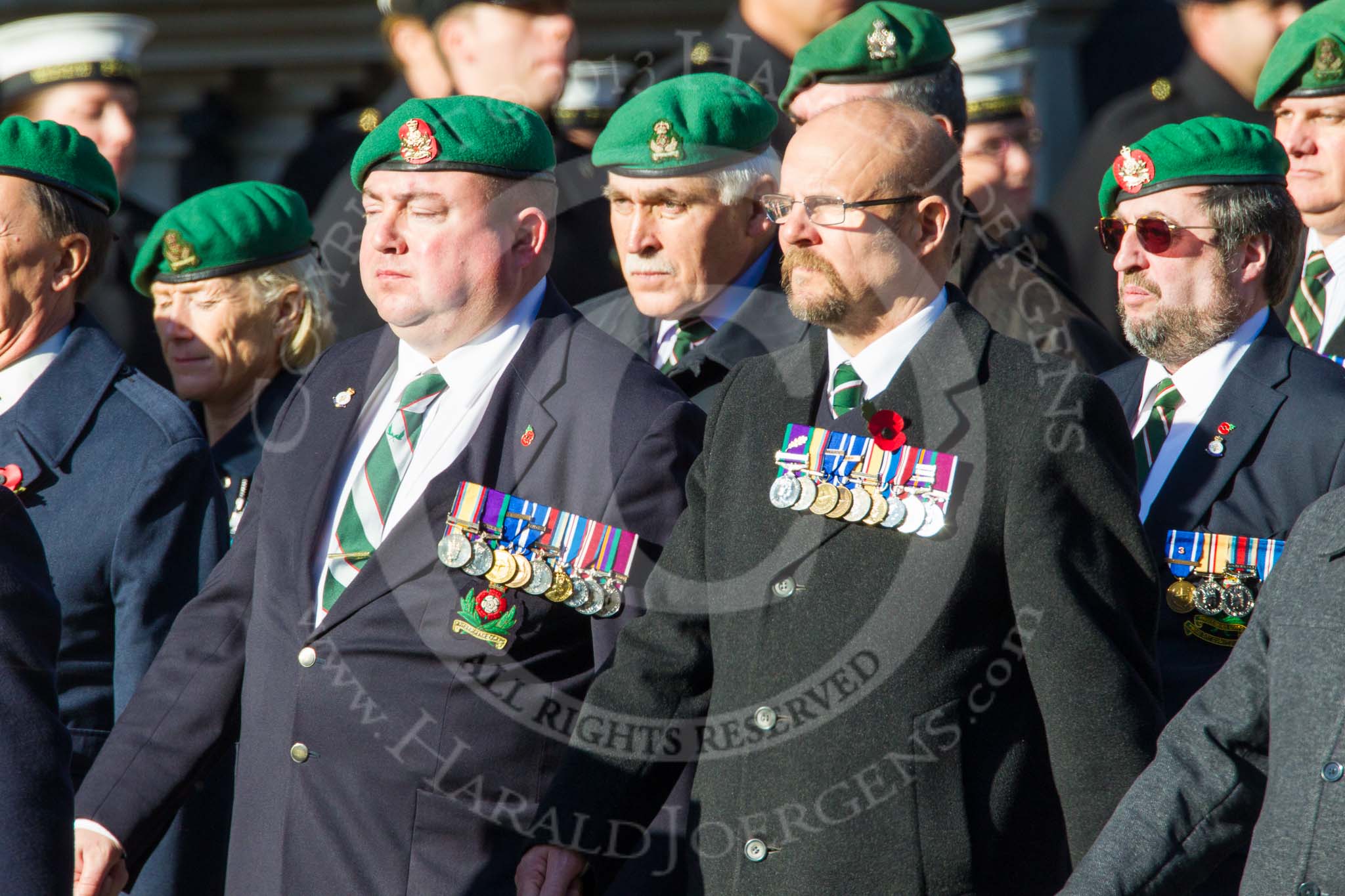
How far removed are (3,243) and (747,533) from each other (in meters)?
2.01

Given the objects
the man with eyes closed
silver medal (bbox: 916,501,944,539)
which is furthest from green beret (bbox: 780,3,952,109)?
silver medal (bbox: 916,501,944,539)

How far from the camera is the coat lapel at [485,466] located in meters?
3.91

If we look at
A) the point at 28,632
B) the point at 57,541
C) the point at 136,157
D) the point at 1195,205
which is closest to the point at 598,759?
the point at 28,632

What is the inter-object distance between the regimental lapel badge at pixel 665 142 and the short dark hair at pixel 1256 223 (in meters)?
1.18

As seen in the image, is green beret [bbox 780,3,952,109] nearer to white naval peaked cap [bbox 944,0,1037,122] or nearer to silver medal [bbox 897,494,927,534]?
white naval peaked cap [bbox 944,0,1037,122]

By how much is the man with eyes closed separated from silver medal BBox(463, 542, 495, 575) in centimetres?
100

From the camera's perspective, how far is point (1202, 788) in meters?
3.04

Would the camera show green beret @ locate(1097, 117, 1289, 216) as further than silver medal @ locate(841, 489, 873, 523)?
Yes

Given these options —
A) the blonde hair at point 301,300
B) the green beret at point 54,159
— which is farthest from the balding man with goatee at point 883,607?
the blonde hair at point 301,300

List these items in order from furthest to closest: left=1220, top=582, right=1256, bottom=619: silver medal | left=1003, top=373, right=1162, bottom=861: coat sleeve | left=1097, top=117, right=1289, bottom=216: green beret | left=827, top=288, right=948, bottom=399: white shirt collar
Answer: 1. left=1097, top=117, right=1289, bottom=216: green beret
2. left=1220, top=582, right=1256, bottom=619: silver medal
3. left=827, top=288, right=948, bottom=399: white shirt collar
4. left=1003, top=373, right=1162, bottom=861: coat sleeve

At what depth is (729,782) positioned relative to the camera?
359cm

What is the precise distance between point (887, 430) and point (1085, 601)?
47cm

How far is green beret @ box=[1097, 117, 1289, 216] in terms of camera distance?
173 inches

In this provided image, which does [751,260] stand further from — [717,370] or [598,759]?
[598,759]
